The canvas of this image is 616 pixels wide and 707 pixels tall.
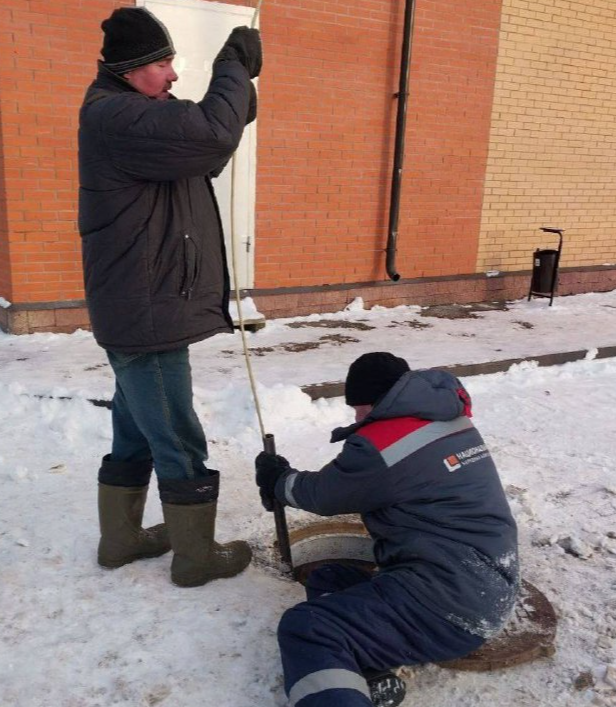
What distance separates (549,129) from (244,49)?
24.1 feet

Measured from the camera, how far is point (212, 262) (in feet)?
8.82

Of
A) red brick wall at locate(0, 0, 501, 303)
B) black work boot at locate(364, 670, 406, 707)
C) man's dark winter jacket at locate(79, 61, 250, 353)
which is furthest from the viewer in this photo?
red brick wall at locate(0, 0, 501, 303)

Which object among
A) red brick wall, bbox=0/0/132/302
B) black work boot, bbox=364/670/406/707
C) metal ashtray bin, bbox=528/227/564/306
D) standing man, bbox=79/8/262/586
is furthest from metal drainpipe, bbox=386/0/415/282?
black work boot, bbox=364/670/406/707

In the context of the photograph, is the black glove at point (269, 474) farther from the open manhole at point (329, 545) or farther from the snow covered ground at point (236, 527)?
the open manhole at point (329, 545)

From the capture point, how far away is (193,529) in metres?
2.78

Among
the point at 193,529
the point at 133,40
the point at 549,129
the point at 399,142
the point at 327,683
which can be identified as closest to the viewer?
the point at 327,683

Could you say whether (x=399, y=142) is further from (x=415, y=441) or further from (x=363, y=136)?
(x=415, y=441)

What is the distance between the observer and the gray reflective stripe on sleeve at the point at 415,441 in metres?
2.24

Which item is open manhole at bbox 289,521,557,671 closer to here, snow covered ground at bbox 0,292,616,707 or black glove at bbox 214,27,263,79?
snow covered ground at bbox 0,292,616,707

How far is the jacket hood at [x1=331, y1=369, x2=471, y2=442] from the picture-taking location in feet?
7.43

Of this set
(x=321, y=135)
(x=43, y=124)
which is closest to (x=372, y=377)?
(x=43, y=124)

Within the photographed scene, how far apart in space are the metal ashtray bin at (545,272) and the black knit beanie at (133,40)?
6.89m

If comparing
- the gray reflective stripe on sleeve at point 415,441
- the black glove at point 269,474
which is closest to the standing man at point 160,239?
the black glove at point 269,474

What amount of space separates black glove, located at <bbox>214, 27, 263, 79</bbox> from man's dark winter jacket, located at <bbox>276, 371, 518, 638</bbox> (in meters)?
1.29
